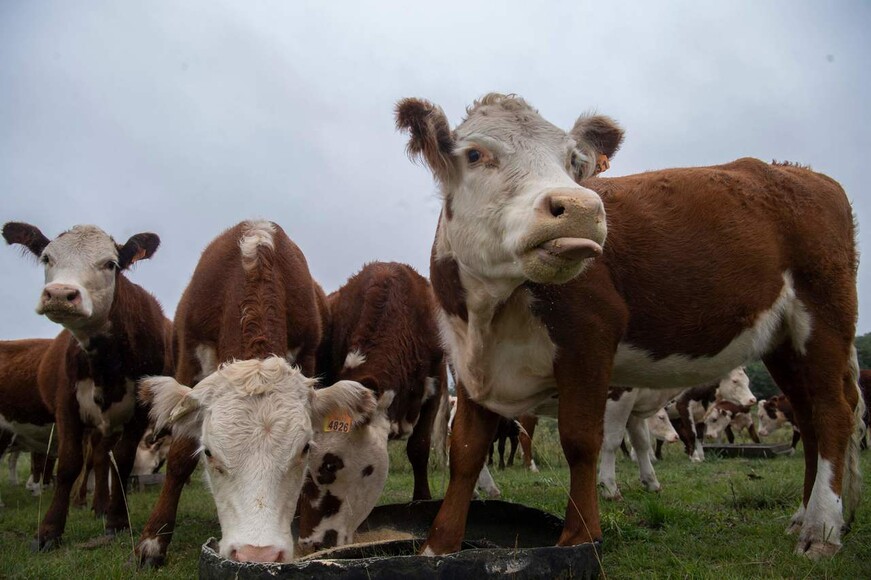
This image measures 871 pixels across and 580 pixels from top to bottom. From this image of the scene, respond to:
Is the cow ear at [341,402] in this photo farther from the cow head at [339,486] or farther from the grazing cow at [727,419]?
the grazing cow at [727,419]

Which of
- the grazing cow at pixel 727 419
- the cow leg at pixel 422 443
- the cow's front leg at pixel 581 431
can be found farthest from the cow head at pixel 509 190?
the grazing cow at pixel 727 419

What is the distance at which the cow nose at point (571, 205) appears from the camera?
3.45m

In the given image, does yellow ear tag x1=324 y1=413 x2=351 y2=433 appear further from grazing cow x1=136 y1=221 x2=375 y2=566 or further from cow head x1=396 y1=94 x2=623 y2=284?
cow head x1=396 y1=94 x2=623 y2=284

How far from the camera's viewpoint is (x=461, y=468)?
184 inches

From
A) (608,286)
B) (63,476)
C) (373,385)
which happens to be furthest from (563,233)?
(63,476)

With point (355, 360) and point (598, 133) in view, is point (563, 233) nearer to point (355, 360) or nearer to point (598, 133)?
point (598, 133)

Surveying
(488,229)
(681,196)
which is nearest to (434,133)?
(488,229)


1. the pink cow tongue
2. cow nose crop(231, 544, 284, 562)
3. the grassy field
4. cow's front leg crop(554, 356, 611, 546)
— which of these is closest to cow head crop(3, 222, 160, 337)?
the grassy field

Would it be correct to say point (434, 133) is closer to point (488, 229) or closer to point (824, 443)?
point (488, 229)

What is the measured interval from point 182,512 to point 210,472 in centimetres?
470

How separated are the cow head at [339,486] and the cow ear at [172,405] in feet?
3.18

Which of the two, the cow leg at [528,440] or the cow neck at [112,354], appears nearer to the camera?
the cow neck at [112,354]

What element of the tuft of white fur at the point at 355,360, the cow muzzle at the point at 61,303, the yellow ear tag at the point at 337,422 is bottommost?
the yellow ear tag at the point at 337,422

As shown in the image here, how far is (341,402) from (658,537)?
8.57 feet
